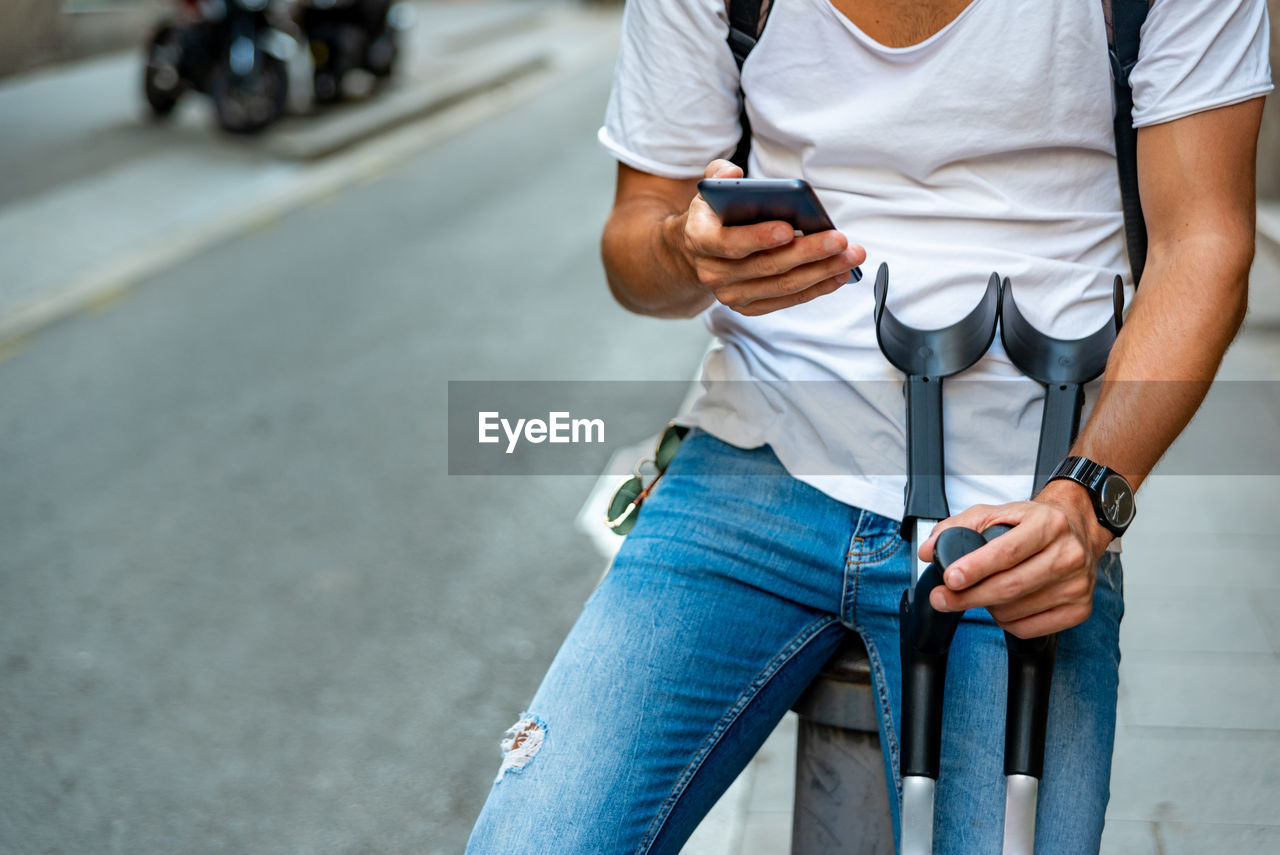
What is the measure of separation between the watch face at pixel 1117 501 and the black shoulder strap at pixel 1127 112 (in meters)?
0.36

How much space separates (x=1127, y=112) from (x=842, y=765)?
91cm

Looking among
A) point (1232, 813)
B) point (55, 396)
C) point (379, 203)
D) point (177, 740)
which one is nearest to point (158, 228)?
point (379, 203)

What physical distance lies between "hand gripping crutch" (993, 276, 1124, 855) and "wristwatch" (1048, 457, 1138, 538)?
0.35 feet

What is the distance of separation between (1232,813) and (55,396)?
4.64 meters

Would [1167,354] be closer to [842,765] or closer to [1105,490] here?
[1105,490]

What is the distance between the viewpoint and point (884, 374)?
1715 mm

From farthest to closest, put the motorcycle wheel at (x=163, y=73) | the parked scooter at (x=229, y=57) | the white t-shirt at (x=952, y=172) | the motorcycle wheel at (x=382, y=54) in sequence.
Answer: the motorcycle wheel at (x=382, y=54) → the motorcycle wheel at (x=163, y=73) → the parked scooter at (x=229, y=57) → the white t-shirt at (x=952, y=172)

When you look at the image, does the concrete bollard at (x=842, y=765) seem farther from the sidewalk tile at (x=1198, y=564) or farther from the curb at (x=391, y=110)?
the curb at (x=391, y=110)

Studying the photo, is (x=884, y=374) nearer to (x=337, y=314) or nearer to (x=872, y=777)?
(x=872, y=777)

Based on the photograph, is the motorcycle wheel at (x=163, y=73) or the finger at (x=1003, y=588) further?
the motorcycle wheel at (x=163, y=73)

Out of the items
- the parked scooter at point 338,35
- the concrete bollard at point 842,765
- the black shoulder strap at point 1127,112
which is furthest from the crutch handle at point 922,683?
the parked scooter at point 338,35

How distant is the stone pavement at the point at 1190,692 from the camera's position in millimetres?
2701

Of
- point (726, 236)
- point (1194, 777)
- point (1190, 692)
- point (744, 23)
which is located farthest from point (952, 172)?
point (1190, 692)
